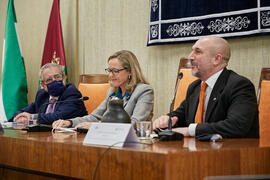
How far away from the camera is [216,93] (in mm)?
2422

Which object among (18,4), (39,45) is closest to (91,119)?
(39,45)

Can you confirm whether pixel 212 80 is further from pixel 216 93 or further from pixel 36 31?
pixel 36 31

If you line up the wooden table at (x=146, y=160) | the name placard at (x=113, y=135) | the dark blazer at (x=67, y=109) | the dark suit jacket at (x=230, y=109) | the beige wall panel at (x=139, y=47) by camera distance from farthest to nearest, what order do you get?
the dark blazer at (x=67, y=109), the beige wall panel at (x=139, y=47), the dark suit jacket at (x=230, y=109), the name placard at (x=113, y=135), the wooden table at (x=146, y=160)

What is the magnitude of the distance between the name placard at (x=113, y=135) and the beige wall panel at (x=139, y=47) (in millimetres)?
1967

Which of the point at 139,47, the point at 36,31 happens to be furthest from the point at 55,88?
the point at 36,31

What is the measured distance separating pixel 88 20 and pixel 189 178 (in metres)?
3.81

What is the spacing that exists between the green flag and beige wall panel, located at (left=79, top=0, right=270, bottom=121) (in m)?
0.85

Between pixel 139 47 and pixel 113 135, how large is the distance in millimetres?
2772

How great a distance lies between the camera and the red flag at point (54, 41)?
499 centimetres

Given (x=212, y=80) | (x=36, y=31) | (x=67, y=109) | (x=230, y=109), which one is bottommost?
(x=67, y=109)

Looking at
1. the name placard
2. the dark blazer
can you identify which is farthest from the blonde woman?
the name placard

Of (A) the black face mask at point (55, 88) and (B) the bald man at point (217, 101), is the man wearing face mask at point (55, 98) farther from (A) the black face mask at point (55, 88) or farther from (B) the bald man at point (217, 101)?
(B) the bald man at point (217, 101)

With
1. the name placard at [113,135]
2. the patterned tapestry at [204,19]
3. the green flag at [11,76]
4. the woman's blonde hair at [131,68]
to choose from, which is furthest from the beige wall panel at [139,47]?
the name placard at [113,135]

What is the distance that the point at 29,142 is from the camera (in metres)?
2.04
